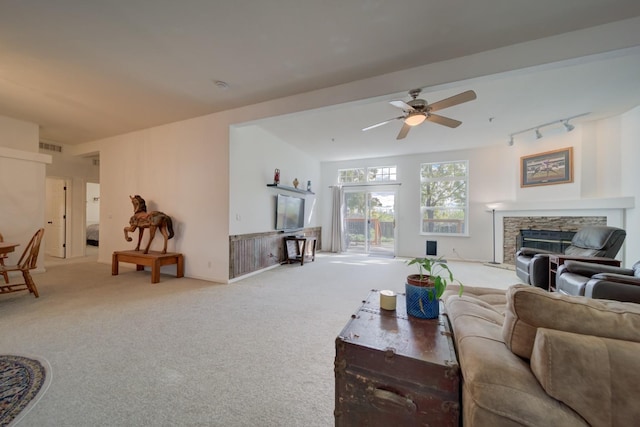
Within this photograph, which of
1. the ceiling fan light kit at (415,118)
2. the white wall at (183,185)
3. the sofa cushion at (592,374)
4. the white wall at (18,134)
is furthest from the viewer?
the white wall at (18,134)

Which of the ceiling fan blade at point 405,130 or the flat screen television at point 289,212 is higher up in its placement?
the ceiling fan blade at point 405,130

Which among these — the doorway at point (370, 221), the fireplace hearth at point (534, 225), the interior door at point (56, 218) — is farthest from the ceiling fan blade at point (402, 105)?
the interior door at point (56, 218)

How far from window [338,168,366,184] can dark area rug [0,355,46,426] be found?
698 centimetres

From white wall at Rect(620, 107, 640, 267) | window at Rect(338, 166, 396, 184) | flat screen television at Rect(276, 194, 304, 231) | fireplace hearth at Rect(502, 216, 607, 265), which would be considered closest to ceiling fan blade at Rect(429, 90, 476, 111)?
flat screen television at Rect(276, 194, 304, 231)

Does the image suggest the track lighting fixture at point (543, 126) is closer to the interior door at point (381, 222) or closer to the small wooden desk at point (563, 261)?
the small wooden desk at point (563, 261)

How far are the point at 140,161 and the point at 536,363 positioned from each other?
627cm

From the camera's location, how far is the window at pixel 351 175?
7578 mm

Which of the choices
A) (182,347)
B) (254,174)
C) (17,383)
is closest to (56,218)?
(254,174)

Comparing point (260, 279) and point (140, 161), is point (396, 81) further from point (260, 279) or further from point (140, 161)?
point (140, 161)

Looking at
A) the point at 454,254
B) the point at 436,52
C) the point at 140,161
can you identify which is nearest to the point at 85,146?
the point at 140,161

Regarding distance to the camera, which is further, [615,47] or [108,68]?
[108,68]

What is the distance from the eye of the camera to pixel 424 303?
131 cm

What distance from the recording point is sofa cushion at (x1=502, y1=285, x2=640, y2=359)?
32.6 inches

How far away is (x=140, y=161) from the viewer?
4.94 m
